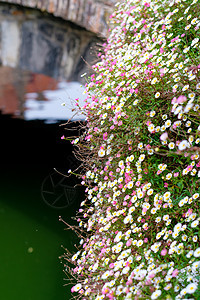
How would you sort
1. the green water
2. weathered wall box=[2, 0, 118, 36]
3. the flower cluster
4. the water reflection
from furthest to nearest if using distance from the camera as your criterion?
1. the water reflection
2. the green water
3. weathered wall box=[2, 0, 118, 36]
4. the flower cluster

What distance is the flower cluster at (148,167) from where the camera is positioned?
1.68m

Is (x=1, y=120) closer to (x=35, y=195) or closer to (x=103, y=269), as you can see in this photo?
(x=35, y=195)

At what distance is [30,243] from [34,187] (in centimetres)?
144

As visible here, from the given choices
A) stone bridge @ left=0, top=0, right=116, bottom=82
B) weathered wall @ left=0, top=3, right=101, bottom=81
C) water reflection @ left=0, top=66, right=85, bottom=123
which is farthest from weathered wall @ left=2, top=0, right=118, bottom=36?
water reflection @ left=0, top=66, right=85, bottom=123

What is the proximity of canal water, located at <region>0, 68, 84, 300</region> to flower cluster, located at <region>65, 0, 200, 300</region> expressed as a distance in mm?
481

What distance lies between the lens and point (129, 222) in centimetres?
219

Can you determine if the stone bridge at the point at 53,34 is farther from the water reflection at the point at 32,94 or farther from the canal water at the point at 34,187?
the water reflection at the point at 32,94

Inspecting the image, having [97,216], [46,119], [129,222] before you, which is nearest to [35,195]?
[46,119]

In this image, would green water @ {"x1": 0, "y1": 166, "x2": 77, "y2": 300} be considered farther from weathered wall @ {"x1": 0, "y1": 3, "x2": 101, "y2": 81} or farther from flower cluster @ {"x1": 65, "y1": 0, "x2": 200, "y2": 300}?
weathered wall @ {"x1": 0, "y1": 3, "x2": 101, "y2": 81}

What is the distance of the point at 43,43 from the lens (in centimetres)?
378

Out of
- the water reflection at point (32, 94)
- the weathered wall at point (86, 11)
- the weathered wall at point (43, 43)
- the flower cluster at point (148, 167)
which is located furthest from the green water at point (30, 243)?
the weathered wall at point (86, 11)

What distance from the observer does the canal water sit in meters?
3.67

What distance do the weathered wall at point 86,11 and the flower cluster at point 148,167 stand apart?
2.04ft

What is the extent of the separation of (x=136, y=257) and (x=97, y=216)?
0.72 m
